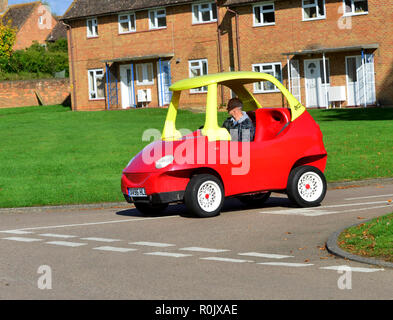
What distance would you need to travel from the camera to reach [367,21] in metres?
43.6

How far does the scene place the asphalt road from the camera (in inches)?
311

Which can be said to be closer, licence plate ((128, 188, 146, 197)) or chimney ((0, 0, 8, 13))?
licence plate ((128, 188, 146, 197))

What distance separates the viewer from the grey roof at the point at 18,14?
89.1 metres

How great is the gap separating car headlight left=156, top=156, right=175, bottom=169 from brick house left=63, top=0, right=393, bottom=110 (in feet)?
103

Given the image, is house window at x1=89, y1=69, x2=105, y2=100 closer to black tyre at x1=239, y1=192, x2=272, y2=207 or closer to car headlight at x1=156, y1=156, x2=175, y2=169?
black tyre at x1=239, y1=192, x2=272, y2=207

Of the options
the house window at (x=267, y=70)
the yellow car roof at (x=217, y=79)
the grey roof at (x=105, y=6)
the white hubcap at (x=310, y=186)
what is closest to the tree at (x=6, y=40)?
the grey roof at (x=105, y=6)

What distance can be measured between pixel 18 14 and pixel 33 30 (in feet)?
7.59

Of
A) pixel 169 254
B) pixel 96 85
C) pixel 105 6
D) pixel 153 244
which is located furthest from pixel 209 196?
pixel 96 85

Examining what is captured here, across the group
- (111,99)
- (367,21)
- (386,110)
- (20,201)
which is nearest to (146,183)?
(20,201)

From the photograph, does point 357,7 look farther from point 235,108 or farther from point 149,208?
point 149,208

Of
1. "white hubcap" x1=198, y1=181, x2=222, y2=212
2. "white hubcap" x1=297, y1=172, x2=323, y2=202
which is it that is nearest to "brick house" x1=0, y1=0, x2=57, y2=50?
"white hubcap" x1=297, y1=172, x2=323, y2=202

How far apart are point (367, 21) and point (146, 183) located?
32345 millimetres

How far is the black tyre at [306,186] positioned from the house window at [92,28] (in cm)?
4218

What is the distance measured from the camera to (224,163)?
1376 cm
